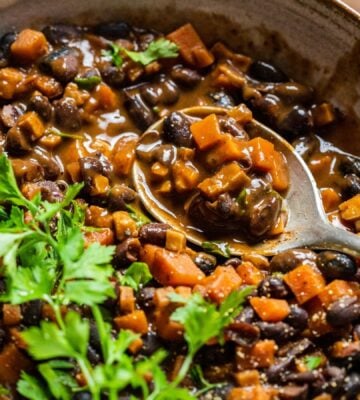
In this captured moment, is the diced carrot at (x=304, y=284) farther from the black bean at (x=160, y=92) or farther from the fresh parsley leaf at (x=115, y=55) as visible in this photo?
the fresh parsley leaf at (x=115, y=55)

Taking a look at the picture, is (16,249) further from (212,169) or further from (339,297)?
(339,297)

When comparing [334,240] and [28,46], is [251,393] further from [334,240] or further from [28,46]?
[28,46]

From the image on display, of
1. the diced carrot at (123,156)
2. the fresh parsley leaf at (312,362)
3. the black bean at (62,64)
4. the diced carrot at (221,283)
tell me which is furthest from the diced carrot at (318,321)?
the black bean at (62,64)

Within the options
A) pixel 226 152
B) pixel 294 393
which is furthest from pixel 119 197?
pixel 294 393

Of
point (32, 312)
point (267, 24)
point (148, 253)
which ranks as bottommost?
point (32, 312)

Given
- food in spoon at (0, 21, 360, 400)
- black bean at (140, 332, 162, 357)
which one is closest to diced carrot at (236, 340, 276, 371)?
food in spoon at (0, 21, 360, 400)

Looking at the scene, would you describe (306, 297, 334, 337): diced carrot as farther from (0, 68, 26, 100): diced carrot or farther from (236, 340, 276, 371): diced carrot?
(0, 68, 26, 100): diced carrot
